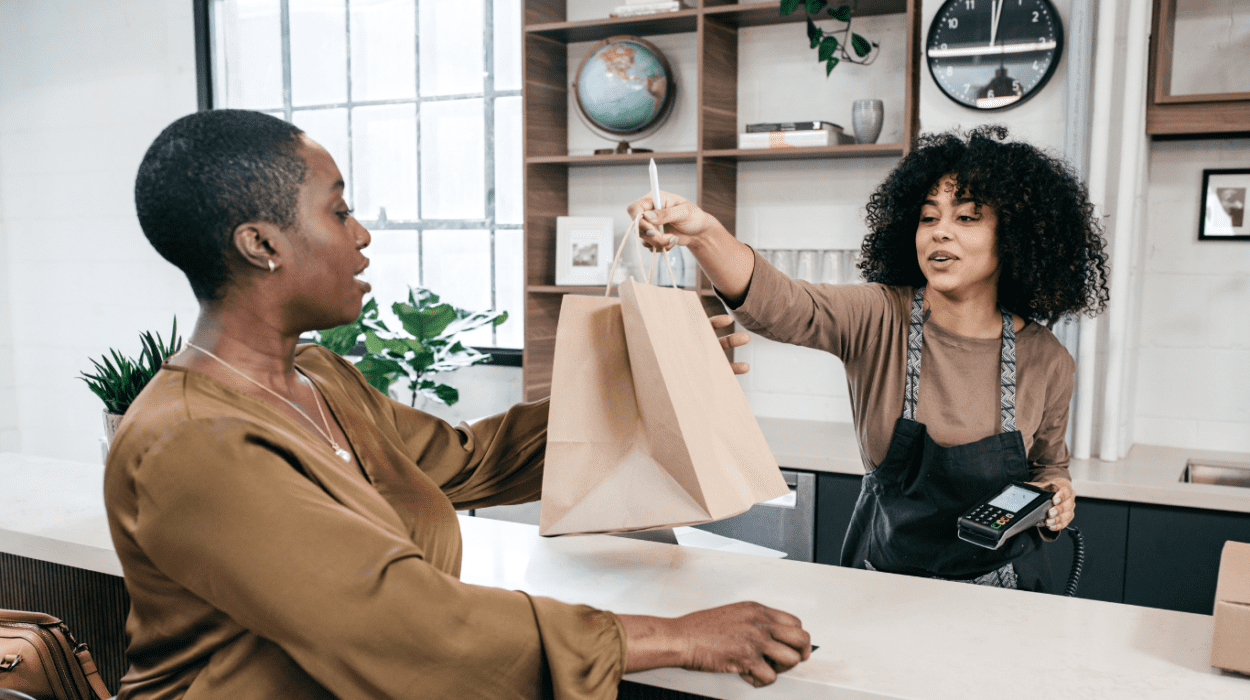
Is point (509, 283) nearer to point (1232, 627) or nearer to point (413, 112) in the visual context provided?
point (413, 112)

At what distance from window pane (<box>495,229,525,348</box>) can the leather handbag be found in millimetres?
2659

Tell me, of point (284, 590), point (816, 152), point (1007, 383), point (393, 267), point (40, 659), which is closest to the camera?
point (284, 590)

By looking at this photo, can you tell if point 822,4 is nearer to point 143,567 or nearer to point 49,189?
point 143,567

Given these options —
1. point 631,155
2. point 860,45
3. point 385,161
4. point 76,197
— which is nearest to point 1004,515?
point 860,45

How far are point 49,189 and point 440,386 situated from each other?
2730mm

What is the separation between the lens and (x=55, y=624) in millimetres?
1219

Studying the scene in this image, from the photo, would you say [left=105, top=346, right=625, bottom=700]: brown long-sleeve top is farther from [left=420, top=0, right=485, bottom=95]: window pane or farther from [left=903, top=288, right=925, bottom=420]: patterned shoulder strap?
[left=420, top=0, right=485, bottom=95]: window pane

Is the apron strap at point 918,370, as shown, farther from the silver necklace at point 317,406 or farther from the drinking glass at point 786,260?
the drinking glass at point 786,260

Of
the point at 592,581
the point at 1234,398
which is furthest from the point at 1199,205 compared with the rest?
the point at 592,581

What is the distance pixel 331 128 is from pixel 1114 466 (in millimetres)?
3450

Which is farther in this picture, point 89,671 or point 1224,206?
point 1224,206

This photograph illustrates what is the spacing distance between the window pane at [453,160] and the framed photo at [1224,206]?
262cm

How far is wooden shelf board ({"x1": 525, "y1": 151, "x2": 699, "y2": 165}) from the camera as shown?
9.96ft

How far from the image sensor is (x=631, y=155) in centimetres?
306
